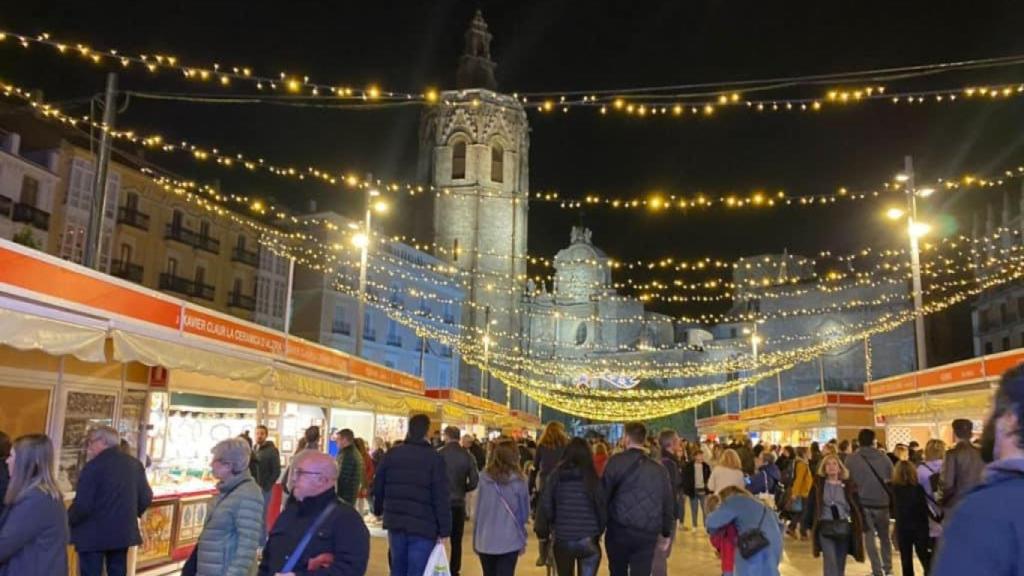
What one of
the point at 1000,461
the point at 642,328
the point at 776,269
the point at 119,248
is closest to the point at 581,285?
the point at 642,328

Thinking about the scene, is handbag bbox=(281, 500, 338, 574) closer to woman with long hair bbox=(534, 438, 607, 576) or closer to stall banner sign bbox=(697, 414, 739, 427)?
woman with long hair bbox=(534, 438, 607, 576)

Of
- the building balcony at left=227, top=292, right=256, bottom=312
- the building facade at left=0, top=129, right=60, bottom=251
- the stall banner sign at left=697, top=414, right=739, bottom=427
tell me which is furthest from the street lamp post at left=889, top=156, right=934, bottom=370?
the building balcony at left=227, top=292, right=256, bottom=312

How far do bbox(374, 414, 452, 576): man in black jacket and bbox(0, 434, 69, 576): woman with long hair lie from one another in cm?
263

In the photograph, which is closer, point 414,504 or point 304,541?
point 304,541

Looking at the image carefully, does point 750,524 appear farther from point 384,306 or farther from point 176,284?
point 384,306

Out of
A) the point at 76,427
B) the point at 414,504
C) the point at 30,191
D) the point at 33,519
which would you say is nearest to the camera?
the point at 33,519

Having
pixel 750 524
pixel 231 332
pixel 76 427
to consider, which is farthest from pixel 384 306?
pixel 750 524

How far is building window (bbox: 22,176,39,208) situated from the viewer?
102 ft

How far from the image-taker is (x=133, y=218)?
36.4 metres

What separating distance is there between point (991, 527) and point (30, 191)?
36.0m

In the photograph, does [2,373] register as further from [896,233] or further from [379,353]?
[896,233]

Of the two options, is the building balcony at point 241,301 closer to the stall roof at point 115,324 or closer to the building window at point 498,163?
the building window at point 498,163

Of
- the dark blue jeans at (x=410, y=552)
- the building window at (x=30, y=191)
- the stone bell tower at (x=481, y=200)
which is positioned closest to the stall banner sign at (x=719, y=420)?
the stone bell tower at (x=481, y=200)

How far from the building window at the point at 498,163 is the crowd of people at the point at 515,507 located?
5284cm
